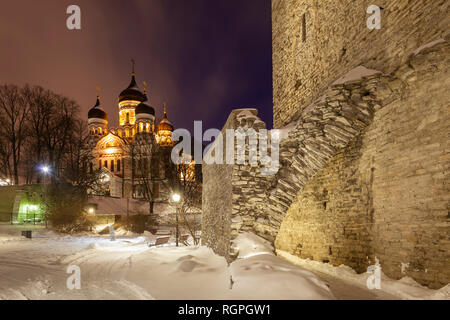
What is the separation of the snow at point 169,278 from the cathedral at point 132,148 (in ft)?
70.0

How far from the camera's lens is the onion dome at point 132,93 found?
142 feet

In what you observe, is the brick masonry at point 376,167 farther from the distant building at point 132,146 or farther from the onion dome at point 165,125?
the onion dome at point 165,125

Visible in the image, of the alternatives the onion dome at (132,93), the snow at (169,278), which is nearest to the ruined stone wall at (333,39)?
the snow at (169,278)

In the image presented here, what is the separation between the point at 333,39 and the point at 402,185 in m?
4.54

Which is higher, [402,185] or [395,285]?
[402,185]

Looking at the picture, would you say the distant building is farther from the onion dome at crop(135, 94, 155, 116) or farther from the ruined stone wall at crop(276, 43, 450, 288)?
the ruined stone wall at crop(276, 43, 450, 288)

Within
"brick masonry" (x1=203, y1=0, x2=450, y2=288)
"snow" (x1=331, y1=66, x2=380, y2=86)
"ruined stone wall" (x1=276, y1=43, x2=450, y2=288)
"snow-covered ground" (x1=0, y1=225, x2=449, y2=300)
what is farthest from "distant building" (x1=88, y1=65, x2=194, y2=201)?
"snow" (x1=331, y1=66, x2=380, y2=86)

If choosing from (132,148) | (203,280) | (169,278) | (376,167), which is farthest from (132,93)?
(376,167)

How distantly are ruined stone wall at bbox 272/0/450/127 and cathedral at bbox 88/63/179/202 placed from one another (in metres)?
20.5

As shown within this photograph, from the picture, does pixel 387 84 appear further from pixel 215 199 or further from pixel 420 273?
pixel 215 199

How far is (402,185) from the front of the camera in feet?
18.2

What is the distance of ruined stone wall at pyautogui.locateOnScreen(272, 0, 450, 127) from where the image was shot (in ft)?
17.3

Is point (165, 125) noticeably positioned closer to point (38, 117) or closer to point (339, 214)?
point (38, 117)

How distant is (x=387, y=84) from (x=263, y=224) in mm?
3873
